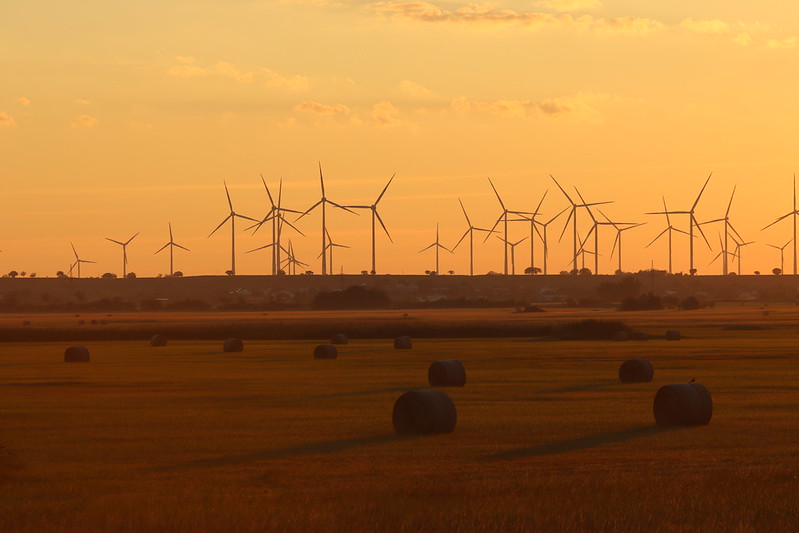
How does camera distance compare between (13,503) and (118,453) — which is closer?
(13,503)

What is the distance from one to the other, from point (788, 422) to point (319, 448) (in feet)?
39.3

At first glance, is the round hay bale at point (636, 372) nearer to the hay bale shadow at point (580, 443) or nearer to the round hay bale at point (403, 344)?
the hay bale shadow at point (580, 443)

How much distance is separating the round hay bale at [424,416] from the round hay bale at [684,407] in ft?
17.1

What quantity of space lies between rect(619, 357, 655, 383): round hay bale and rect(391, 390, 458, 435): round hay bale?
57.5 feet

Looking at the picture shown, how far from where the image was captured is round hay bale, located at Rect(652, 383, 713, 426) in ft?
106

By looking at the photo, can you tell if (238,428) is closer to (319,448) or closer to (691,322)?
(319,448)

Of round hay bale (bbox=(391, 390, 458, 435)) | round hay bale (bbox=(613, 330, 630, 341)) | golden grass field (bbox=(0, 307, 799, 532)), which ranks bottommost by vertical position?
golden grass field (bbox=(0, 307, 799, 532))

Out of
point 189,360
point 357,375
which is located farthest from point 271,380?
point 189,360

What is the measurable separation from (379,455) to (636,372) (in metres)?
21.9

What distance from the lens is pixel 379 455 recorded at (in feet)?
88.4

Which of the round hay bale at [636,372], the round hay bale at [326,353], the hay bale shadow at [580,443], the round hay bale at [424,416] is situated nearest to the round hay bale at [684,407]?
the hay bale shadow at [580,443]

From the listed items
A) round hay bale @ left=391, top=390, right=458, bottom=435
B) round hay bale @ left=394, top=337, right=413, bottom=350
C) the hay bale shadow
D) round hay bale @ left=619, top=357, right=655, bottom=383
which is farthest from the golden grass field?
round hay bale @ left=394, top=337, right=413, bottom=350

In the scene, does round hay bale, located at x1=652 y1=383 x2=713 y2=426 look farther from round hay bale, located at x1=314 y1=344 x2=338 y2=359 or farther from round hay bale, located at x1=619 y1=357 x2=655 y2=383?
round hay bale, located at x1=314 y1=344 x2=338 y2=359

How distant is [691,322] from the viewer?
393ft
